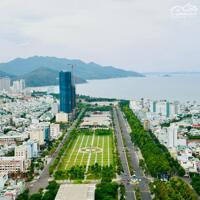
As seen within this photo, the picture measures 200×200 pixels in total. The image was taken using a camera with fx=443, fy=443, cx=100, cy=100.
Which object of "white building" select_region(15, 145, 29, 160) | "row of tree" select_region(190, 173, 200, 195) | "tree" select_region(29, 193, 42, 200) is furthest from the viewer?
"white building" select_region(15, 145, 29, 160)

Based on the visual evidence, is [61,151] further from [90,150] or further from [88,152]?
[90,150]

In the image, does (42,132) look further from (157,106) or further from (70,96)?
(157,106)

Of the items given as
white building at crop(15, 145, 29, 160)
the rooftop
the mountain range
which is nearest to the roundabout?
white building at crop(15, 145, 29, 160)

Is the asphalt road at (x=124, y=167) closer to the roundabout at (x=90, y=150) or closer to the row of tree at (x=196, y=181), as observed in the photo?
the roundabout at (x=90, y=150)

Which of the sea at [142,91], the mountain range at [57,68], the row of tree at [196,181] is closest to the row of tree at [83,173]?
the row of tree at [196,181]

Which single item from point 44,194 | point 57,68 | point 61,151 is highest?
point 57,68

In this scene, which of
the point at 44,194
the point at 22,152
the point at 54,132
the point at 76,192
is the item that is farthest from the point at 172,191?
the point at 54,132

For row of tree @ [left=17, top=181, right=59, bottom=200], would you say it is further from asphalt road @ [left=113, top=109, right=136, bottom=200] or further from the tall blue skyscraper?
the tall blue skyscraper

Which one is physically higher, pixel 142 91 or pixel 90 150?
pixel 142 91

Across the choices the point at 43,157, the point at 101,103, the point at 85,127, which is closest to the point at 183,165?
the point at 43,157
